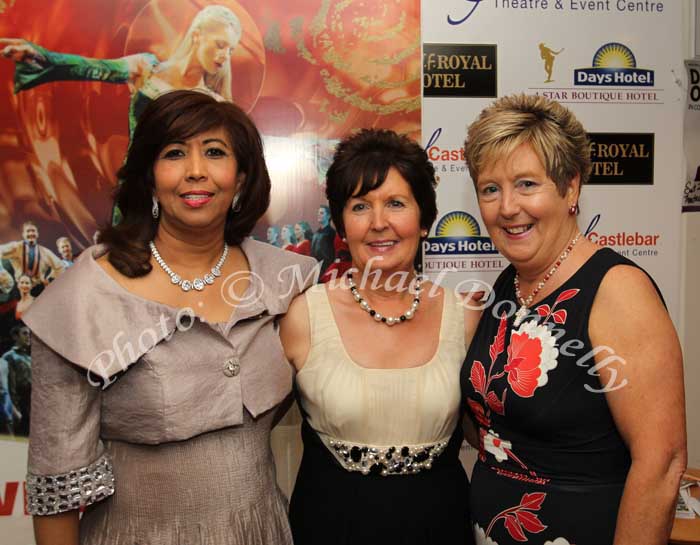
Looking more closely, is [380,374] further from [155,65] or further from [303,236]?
[155,65]

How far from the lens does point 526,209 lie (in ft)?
5.15

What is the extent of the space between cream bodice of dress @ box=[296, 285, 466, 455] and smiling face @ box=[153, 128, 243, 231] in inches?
20.5

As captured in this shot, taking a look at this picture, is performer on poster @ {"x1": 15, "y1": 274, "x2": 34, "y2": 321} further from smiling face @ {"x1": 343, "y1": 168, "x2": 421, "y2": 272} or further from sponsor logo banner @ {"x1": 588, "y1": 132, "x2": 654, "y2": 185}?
sponsor logo banner @ {"x1": 588, "y1": 132, "x2": 654, "y2": 185}

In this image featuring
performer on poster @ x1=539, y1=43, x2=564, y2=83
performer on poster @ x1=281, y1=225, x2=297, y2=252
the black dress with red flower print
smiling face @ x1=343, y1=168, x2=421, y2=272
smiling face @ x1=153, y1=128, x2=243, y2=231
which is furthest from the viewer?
performer on poster @ x1=539, y1=43, x2=564, y2=83

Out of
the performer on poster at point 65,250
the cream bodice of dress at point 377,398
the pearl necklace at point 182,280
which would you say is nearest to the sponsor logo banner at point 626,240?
the cream bodice of dress at point 377,398

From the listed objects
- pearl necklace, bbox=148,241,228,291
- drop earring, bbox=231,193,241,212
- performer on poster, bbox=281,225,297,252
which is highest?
drop earring, bbox=231,193,241,212

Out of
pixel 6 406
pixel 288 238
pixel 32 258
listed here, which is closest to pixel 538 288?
pixel 288 238

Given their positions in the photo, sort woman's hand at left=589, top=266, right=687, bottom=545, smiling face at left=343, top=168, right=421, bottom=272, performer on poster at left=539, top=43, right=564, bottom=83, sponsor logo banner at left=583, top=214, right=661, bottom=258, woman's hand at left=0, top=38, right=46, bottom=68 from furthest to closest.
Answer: sponsor logo banner at left=583, top=214, right=661, bottom=258
performer on poster at left=539, top=43, right=564, bottom=83
woman's hand at left=0, top=38, right=46, bottom=68
smiling face at left=343, top=168, right=421, bottom=272
woman's hand at left=589, top=266, right=687, bottom=545

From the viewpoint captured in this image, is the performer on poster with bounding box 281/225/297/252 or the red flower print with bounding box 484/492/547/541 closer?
the red flower print with bounding box 484/492/547/541

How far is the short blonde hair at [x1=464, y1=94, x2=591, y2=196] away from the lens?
1.54m

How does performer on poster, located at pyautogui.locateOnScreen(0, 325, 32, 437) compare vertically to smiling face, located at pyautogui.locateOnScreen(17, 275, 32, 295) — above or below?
below

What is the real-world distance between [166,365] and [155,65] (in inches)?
56.2

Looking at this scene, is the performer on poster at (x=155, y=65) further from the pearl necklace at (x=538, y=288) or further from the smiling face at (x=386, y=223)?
the pearl necklace at (x=538, y=288)

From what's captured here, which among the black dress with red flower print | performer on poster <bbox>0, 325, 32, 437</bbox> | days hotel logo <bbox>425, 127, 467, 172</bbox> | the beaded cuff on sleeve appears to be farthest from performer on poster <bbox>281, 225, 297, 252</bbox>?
the beaded cuff on sleeve
